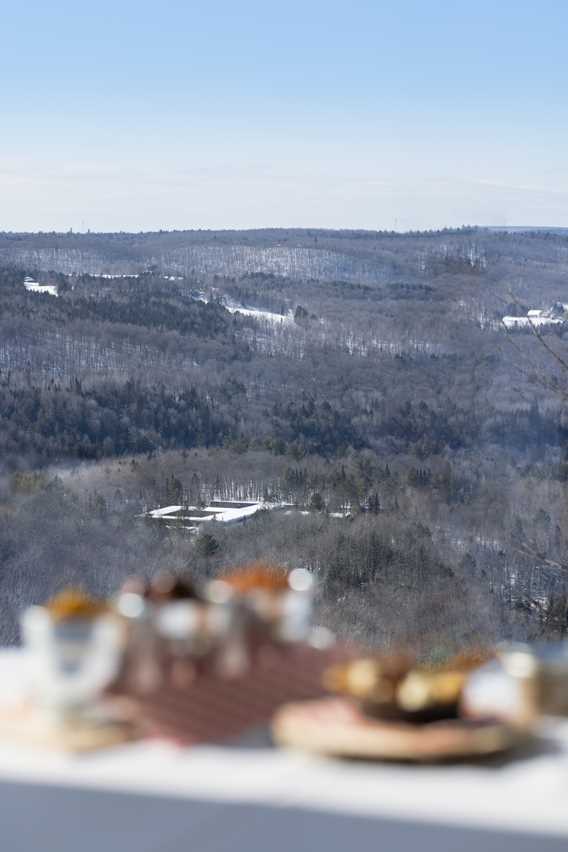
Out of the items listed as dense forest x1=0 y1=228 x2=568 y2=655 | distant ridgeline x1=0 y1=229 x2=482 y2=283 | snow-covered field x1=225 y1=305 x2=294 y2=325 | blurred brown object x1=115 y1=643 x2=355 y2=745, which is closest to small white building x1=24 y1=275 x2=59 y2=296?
dense forest x1=0 y1=228 x2=568 y2=655

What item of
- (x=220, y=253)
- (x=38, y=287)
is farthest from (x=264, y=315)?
(x=38, y=287)

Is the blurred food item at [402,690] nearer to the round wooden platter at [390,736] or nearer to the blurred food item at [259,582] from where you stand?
the round wooden platter at [390,736]

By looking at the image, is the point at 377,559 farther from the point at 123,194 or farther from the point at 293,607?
the point at 123,194

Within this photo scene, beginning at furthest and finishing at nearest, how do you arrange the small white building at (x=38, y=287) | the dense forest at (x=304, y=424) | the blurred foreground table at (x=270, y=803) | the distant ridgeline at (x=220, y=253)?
the distant ridgeline at (x=220, y=253)
the small white building at (x=38, y=287)
the dense forest at (x=304, y=424)
the blurred foreground table at (x=270, y=803)

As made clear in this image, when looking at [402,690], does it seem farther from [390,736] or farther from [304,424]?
[304,424]

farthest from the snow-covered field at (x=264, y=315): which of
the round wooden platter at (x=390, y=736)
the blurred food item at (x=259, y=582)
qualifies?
the round wooden platter at (x=390, y=736)

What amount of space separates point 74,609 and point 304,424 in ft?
115

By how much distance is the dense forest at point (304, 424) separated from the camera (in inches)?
981

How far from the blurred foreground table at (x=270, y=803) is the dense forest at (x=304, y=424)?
413 inches

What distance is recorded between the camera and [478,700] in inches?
54.9

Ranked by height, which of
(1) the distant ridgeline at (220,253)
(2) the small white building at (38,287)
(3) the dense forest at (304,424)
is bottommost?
(3) the dense forest at (304,424)

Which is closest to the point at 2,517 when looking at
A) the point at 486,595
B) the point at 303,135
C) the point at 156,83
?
the point at 486,595

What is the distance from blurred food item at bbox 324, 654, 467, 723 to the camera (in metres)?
1.21

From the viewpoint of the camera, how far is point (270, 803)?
106 centimetres
